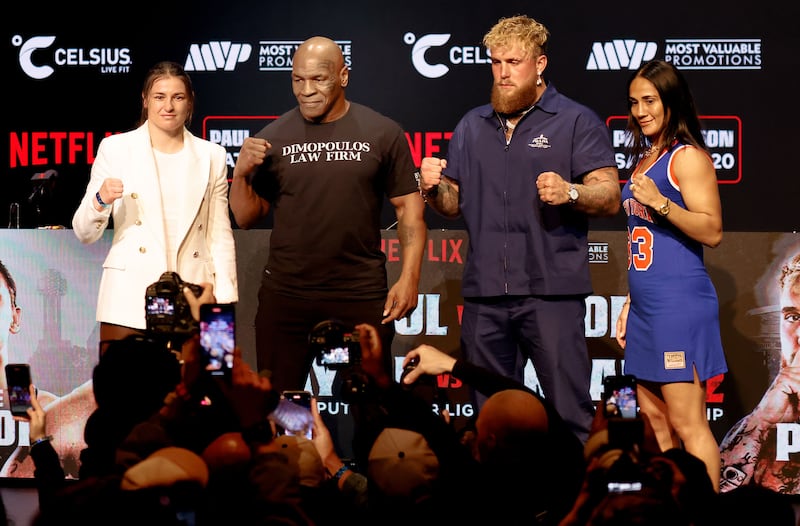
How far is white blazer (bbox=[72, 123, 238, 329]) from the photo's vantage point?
11.3 ft

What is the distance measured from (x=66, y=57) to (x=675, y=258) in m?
3.89

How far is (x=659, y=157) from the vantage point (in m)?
3.34

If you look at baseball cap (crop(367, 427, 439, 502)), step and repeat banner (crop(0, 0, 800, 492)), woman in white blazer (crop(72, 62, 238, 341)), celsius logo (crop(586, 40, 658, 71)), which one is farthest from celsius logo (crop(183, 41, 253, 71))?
baseball cap (crop(367, 427, 439, 502))

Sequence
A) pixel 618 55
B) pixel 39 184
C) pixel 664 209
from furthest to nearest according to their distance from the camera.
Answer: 1. pixel 618 55
2. pixel 39 184
3. pixel 664 209

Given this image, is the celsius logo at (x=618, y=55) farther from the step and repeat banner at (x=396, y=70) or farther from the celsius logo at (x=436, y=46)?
the celsius logo at (x=436, y=46)

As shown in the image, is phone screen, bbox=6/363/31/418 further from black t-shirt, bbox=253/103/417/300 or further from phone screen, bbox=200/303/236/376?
black t-shirt, bbox=253/103/417/300

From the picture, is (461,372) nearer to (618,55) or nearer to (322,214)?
(322,214)

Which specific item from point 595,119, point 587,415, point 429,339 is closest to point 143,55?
point 429,339

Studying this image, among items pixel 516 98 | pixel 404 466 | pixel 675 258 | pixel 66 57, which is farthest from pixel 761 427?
pixel 66 57

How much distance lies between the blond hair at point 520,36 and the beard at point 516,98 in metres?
0.11

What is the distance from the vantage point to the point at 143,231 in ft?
11.4

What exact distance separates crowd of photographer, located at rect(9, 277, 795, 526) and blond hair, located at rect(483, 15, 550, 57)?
149 cm

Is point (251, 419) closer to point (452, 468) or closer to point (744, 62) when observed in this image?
point (452, 468)

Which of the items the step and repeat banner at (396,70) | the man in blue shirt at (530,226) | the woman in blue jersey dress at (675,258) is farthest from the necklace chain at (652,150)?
the step and repeat banner at (396,70)
